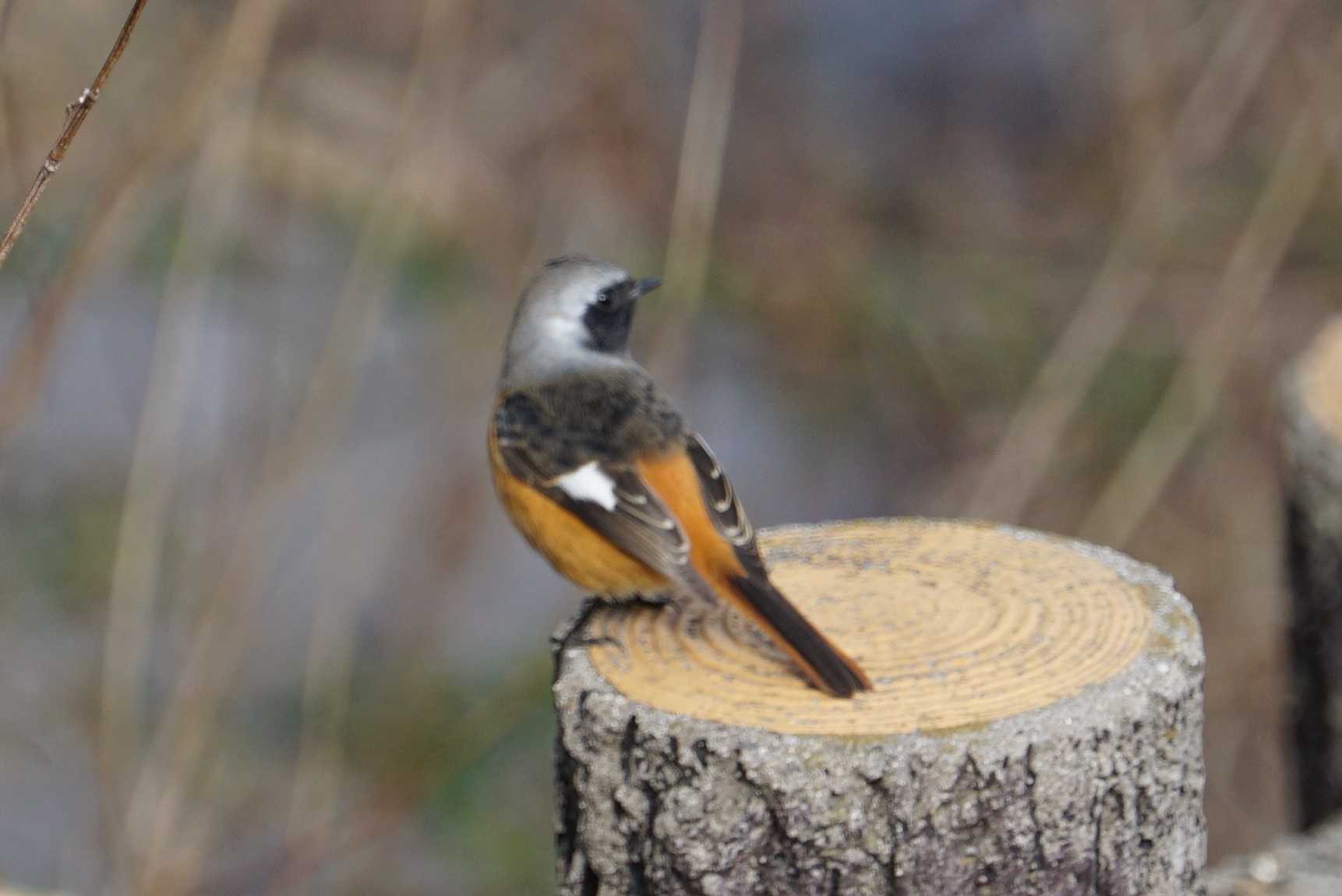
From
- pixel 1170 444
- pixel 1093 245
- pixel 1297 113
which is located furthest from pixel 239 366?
pixel 1297 113

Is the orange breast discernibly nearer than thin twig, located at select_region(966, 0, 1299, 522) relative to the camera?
Yes

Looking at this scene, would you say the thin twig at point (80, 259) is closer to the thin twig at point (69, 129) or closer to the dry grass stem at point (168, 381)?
→ the dry grass stem at point (168, 381)

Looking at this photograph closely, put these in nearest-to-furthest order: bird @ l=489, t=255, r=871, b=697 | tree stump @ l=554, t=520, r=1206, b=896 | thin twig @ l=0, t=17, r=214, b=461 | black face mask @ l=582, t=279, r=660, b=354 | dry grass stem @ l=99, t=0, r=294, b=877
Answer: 1. tree stump @ l=554, t=520, r=1206, b=896
2. bird @ l=489, t=255, r=871, b=697
3. thin twig @ l=0, t=17, r=214, b=461
4. black face mask @ l=582, t=279, r=660, b=354
5. dry grass stem @ l=99, t=0, r=294, b=877

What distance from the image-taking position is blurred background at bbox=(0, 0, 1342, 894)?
Answer: 3939 mm

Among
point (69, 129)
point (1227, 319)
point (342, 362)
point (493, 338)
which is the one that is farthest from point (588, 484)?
point (493, 338)

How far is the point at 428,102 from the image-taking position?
12.4ft

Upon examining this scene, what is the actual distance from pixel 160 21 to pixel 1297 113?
16.1 feet

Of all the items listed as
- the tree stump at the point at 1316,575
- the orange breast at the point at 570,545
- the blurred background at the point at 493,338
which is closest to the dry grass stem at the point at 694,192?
the blurred background at the point at 493,338

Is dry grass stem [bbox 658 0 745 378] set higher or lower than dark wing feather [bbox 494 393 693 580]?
higher

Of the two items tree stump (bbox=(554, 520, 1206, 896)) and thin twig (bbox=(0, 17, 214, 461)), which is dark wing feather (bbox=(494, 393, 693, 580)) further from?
thin twig (bbox=(0, 17, 214, 461))

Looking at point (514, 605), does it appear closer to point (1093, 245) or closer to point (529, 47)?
point (529, 47)

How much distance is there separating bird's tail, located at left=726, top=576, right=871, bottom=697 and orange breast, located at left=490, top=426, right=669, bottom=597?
219 millimetres

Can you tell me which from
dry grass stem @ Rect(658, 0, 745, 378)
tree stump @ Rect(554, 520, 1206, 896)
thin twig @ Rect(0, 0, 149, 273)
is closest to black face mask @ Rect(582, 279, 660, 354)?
dry grass stem @ Rect(658, 0, 745, 378)

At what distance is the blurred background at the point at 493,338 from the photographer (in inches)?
155
